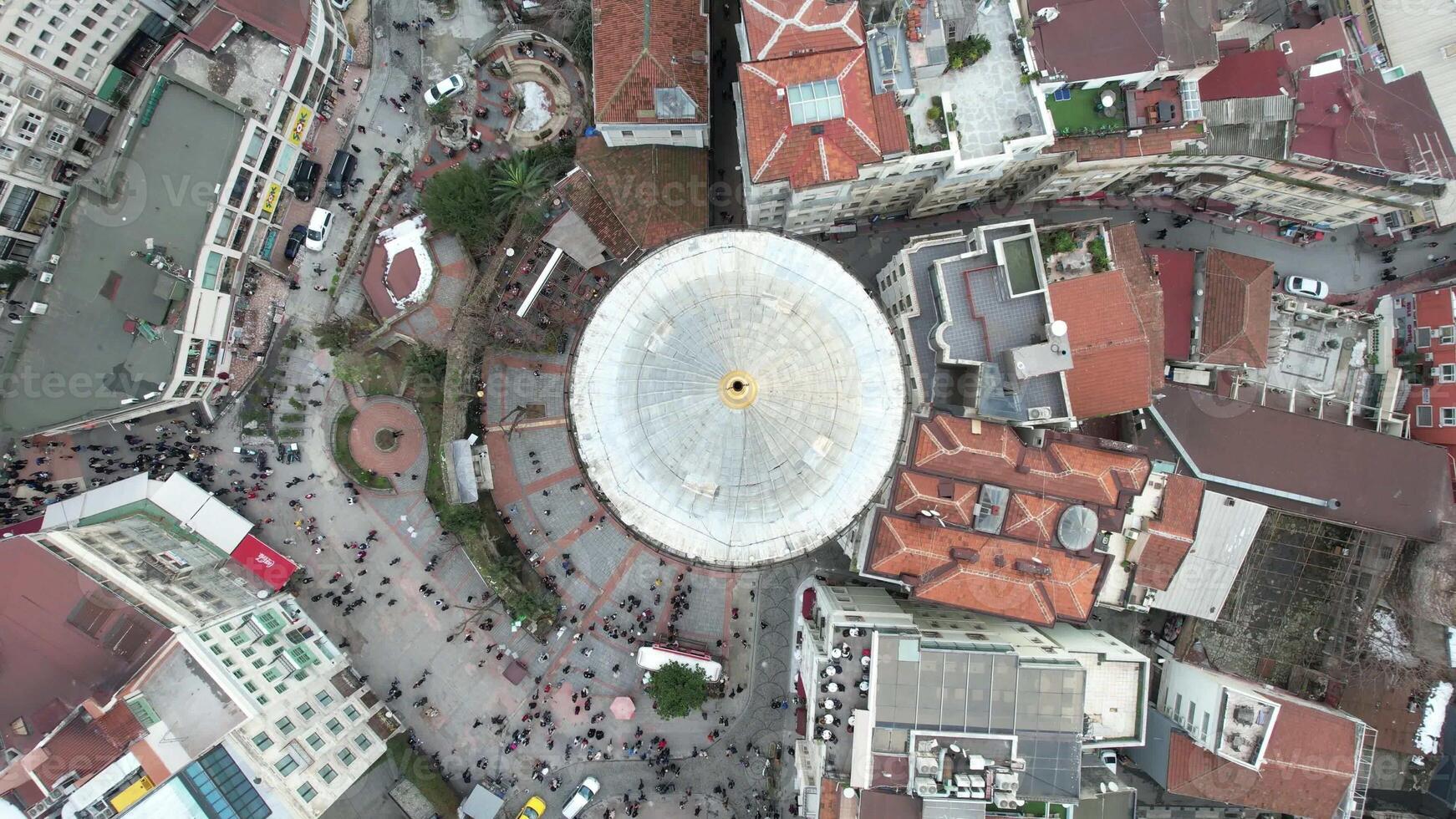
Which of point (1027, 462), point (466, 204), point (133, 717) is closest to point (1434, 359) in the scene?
point (1027, 462)

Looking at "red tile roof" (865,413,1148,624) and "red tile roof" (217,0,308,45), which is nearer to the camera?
"red tile roof" (865,413,1148,624)

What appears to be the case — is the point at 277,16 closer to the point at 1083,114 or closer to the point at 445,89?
the point at 445,89

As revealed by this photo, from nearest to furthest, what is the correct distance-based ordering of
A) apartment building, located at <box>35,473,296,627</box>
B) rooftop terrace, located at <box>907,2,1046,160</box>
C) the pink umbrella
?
rooftop terrace, located at <box>907,2,1046,160</box>, apartment building, located at <box>35,473,296,627</box>, the pink umbrella

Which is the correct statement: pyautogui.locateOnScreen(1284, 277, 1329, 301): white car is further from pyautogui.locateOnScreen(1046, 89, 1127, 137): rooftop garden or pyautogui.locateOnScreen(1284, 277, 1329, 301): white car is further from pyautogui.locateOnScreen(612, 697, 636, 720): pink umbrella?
pyautogui.locateOnScreen(612, 697, 636, 720): pink umbrella

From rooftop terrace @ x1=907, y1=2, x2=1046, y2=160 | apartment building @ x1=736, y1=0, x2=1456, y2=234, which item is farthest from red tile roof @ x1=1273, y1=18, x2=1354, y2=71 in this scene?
rooftop terrace @ x1=907, y1=2, x2=1046, y2=160

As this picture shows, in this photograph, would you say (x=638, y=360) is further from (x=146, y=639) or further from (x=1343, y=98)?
(x=1343, y=98)

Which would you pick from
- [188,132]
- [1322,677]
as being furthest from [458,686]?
[1322,677]

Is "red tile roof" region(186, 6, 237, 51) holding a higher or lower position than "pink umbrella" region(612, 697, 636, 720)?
higher
